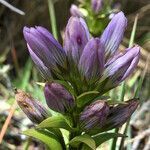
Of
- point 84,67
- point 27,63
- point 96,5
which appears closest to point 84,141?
point 84,67

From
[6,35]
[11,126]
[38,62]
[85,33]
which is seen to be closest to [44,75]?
[38,62]

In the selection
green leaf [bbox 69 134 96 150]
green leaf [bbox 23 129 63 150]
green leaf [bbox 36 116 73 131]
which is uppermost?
green leaf [bbox 36 116 73 131]

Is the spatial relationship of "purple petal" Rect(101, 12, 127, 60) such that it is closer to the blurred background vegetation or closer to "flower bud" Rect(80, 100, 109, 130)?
"flower bud" Rect(80, 100, 109, 130)

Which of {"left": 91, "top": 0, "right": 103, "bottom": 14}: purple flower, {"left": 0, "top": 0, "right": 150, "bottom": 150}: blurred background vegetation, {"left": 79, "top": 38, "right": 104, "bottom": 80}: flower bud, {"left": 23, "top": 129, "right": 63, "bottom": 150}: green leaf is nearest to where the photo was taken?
{"left": 79, "top": 38, "right": 104, "bottom": 80}: flower bud

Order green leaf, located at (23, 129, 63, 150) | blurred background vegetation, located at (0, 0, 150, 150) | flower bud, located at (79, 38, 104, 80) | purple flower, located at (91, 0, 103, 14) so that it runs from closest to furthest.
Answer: flower bud, located at (79, 38, 104, 80) → green leaf, located at (23, 129, 63, 150) → purple flower, located at (91, 0, 103, 14) → blurred background vegetation, located at (0, 0, 150, 150)

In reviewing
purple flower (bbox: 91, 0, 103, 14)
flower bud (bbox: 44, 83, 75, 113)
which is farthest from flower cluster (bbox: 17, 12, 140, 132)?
purple flower (bbox: 91, 0, 103, 14)

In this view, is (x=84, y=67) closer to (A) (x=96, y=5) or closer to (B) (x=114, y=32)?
(B) (x=114, y=32)

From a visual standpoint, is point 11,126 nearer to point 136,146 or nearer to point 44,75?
point 136,146
